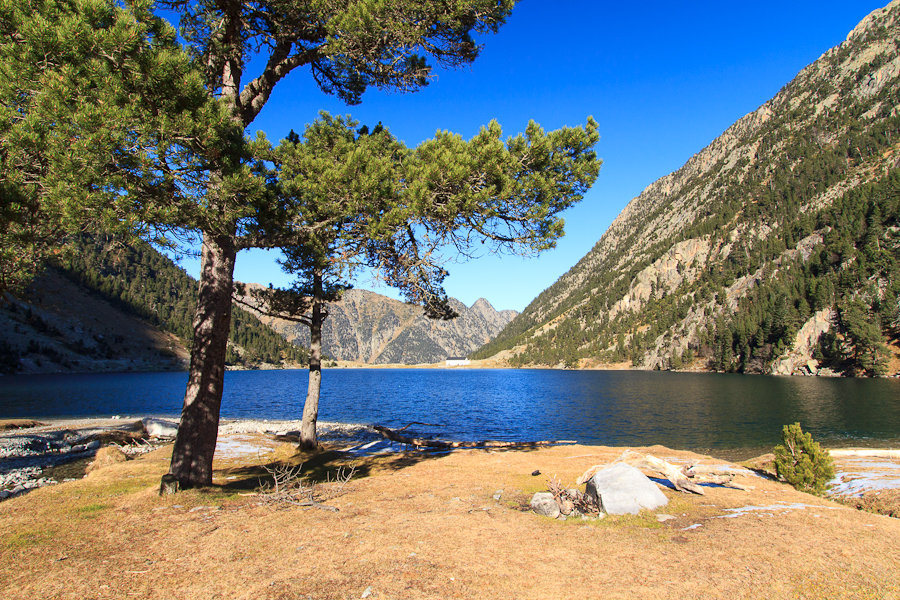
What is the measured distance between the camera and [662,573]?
602 centimetres

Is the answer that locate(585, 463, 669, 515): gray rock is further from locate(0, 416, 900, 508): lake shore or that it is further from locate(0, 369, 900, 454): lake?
locate(0, 369, 900, 454): lake

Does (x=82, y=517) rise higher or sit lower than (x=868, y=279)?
lower

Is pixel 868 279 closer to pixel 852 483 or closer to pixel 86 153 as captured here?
pixel 852 483

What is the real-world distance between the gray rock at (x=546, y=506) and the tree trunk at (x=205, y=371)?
24.9ft

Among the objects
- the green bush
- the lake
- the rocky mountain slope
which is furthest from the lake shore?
the rocky mountain slope

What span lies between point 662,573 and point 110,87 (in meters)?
11.1

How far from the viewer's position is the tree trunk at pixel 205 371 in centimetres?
976

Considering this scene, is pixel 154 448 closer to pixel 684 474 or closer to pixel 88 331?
pixel 684 474

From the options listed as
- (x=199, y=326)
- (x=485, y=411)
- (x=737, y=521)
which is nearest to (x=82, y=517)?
(x=199, y=326)

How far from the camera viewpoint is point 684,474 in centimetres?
1297

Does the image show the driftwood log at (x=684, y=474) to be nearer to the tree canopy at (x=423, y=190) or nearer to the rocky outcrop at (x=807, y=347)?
the tree canopy at (x=423, y=190)

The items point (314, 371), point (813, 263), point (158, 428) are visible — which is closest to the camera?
→ point (314, 371)

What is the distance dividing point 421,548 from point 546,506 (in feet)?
11.7

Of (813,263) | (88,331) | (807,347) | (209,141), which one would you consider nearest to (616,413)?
(209,141)
